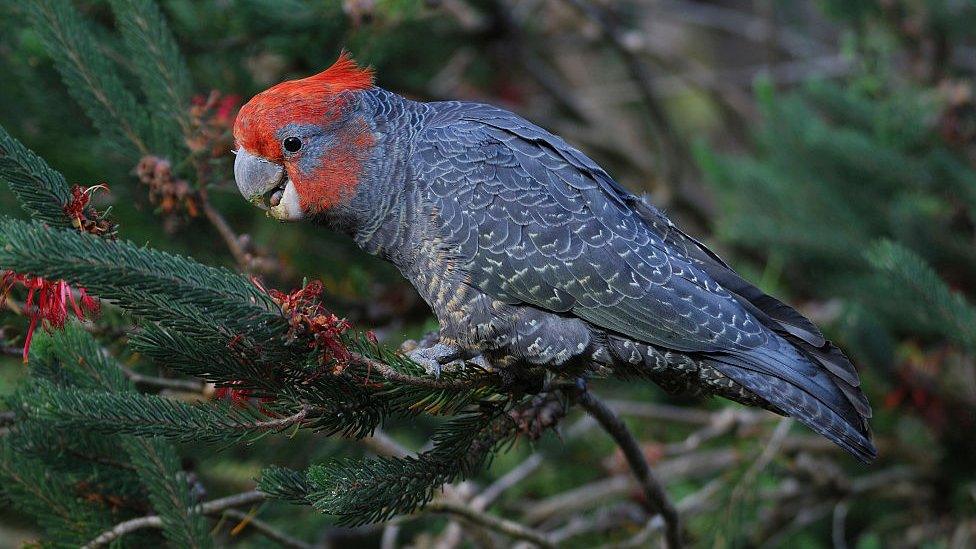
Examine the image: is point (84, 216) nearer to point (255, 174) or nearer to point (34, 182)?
point (34, 182)

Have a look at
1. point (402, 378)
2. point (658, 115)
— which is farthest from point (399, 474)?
point (658, 115)

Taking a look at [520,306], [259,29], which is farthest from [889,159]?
[259,29]

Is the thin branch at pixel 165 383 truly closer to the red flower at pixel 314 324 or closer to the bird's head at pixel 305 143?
the bird's head at pixel 305 143

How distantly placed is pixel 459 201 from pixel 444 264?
249mm

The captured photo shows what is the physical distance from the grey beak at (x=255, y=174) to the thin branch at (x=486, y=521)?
1371mm

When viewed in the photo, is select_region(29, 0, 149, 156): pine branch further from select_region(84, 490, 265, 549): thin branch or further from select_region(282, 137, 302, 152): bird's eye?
→ select_region(84, 490, 265, 549): thin branch

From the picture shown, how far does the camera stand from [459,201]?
334 cm

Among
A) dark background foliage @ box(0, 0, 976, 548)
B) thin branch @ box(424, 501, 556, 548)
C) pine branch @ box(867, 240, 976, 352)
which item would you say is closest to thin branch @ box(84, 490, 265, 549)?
dark background foliage @ box(0, 0, 976, 548)

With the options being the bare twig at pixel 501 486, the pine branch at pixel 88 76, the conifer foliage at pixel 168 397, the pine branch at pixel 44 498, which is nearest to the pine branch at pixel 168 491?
the conifer foliage at pixel 168 397

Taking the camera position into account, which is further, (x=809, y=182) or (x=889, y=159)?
(x=809, y=182)

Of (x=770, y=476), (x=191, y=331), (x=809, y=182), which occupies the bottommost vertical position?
(x=770, y=476)

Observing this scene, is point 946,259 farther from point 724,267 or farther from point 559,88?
point 559,88

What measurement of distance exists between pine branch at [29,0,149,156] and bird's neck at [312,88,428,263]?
814mm

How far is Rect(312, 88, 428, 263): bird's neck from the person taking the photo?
343 centimetres
